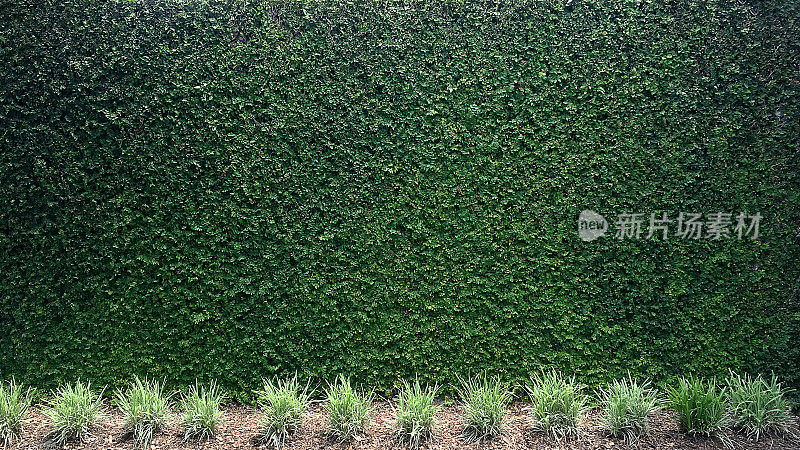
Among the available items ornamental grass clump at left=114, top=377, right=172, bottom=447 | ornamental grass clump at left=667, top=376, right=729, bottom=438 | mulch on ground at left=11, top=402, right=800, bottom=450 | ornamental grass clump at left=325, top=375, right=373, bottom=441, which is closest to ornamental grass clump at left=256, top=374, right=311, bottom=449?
mulch on ground at left=11, top=402, right=800, bottom=450

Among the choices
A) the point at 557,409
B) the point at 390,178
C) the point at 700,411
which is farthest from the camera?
the point at 390,178

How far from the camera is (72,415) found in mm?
3236

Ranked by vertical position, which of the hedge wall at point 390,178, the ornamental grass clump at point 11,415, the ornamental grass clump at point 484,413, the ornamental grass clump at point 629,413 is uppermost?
the hedge wall at point 390,178

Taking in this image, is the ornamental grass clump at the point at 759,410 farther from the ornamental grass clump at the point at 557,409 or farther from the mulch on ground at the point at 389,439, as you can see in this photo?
the ornamental grass clump at the point at 557,409

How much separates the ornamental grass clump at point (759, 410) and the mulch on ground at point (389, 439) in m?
0.08

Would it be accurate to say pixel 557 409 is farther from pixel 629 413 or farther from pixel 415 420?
pixel 415 420

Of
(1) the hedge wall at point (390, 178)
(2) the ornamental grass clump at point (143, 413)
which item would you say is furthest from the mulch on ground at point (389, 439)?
(1) the hedge wall at point (390, 178)

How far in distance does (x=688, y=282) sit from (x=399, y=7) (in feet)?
10.3

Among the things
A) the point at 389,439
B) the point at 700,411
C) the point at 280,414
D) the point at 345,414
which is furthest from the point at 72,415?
the point at 700,411

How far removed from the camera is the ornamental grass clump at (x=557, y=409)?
3277 millimetres

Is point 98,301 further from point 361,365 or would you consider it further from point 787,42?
point 787,42

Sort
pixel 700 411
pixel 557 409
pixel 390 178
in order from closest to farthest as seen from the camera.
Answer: pixel 700 411 < pixel 557 409 < pixel 390 178

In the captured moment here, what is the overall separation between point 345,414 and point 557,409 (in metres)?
1.58

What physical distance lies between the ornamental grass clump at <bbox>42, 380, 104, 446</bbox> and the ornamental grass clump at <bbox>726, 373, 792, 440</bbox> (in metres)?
4.73
